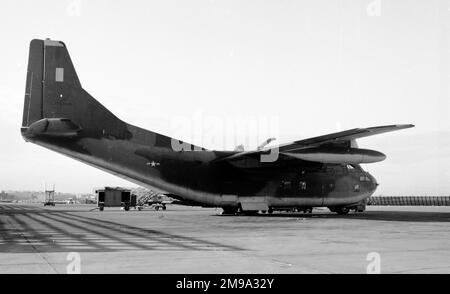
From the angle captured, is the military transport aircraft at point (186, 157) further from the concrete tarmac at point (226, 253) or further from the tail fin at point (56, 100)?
the concrete tarmac at point (226, 253)

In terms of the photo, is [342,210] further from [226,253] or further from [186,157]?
[226,253]

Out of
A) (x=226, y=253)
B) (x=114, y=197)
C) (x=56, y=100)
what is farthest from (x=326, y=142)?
(x=114, y=197)

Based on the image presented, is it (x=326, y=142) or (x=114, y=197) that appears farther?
(x=114, y=197)

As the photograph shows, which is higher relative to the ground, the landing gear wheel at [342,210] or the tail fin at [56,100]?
the tail fin at [56,100]

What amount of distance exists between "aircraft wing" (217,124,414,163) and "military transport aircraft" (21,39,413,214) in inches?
2.1

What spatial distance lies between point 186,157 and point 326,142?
8648 mm

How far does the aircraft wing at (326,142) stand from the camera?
24736mm

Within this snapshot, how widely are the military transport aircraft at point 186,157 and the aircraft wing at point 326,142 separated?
0.18 feet

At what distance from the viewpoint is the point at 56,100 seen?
2492 cm

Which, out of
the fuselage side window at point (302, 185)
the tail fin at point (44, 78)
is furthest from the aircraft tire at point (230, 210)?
the tail fin at point (44, 78)

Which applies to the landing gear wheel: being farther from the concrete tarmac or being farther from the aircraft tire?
the concrete tarmac

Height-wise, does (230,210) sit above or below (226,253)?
below
